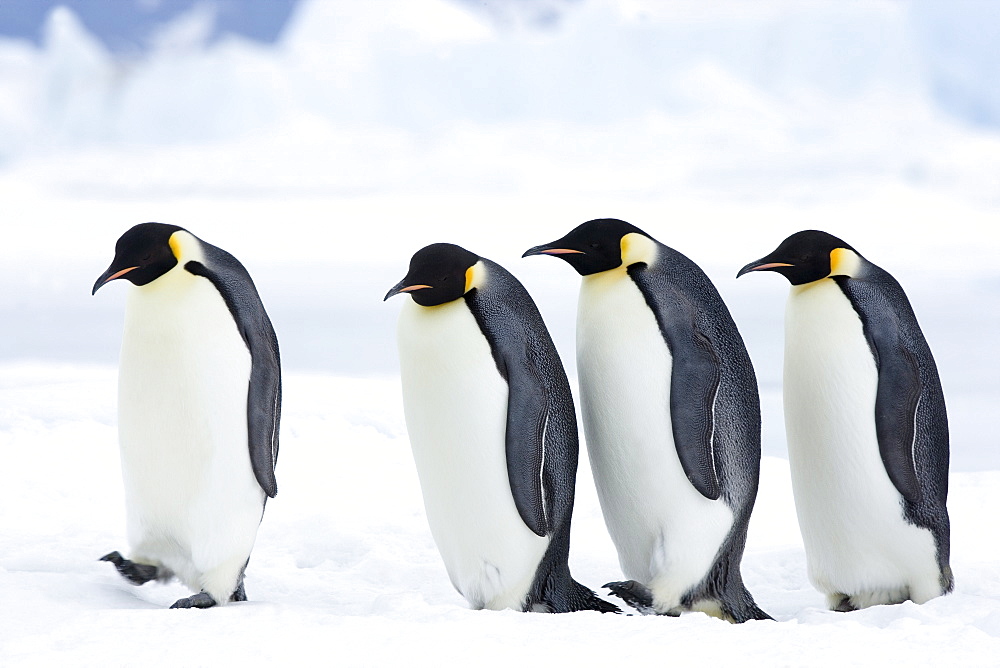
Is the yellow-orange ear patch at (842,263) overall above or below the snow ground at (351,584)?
above

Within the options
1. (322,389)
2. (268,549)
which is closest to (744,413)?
(268,549)

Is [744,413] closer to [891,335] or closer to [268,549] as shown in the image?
[891,335]

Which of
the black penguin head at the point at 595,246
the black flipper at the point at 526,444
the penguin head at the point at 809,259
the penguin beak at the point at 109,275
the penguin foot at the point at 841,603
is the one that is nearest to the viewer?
the black flipper at the point at 526,444

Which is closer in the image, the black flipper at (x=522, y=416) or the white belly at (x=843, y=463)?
the black flipper at (x=522, y=416)

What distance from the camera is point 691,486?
322 cm

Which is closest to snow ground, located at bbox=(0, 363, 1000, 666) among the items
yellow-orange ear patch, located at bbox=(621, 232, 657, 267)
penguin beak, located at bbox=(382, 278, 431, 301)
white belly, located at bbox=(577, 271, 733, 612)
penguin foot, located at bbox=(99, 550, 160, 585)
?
penguin foot, located at bbox=(99, 550, 160, 585)

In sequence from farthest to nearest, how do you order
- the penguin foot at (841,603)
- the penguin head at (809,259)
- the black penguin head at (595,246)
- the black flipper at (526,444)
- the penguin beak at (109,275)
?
1. the penguin foot at (841,603)
2. the penguin head at (809,259)
3. the black penguin head at (595,246)
4. the penguin beak at (109,275)
5. the black flipper at (526,444)

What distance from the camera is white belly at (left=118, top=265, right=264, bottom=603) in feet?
10.5

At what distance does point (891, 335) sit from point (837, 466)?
0.49 metres

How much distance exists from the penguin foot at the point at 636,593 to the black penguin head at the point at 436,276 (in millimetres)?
1044

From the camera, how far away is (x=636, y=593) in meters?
3.29

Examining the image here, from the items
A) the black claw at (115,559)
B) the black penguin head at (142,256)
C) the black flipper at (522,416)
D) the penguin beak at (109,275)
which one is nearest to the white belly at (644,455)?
the black flipper at (522,416)

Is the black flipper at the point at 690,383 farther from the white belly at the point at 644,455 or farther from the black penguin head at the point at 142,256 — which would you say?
the black penguin head at the point at 142,256

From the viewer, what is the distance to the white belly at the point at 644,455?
3.23 metres
